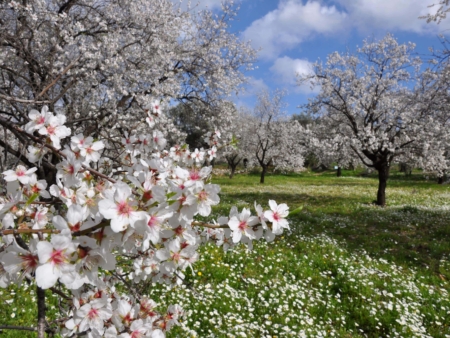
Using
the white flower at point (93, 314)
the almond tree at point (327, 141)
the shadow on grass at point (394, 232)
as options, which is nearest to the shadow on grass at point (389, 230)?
the shadow on grass at point (394, 232)

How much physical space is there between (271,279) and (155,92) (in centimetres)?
561

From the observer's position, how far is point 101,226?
1.06 meters

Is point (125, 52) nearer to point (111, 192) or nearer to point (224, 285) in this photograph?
point (224, 285)

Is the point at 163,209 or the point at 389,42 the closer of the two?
the point at 163,209

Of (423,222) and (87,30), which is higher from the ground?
(87,30)

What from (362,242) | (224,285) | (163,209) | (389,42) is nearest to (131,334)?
(163,209)

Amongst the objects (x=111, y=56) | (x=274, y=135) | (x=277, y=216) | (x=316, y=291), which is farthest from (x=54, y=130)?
(x=274, y=135)

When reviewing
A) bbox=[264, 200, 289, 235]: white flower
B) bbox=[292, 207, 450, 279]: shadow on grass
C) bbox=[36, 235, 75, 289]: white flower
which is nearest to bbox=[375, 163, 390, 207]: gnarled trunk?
bbox=[292, 207, 450, 279]: shadow on grass

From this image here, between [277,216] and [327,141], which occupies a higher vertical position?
[327,141]

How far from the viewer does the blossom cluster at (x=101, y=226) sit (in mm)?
1024

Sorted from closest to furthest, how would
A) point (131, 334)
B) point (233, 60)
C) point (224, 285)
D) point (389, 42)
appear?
point (131, 334) → point (224, 285) → point (233, 60) → point (389, 42)

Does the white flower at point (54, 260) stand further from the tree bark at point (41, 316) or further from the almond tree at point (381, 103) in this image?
the almond tree at point (381, 103)

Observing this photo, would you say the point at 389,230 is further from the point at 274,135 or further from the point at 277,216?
the point at 274,135

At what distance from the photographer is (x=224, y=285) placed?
477 cm
